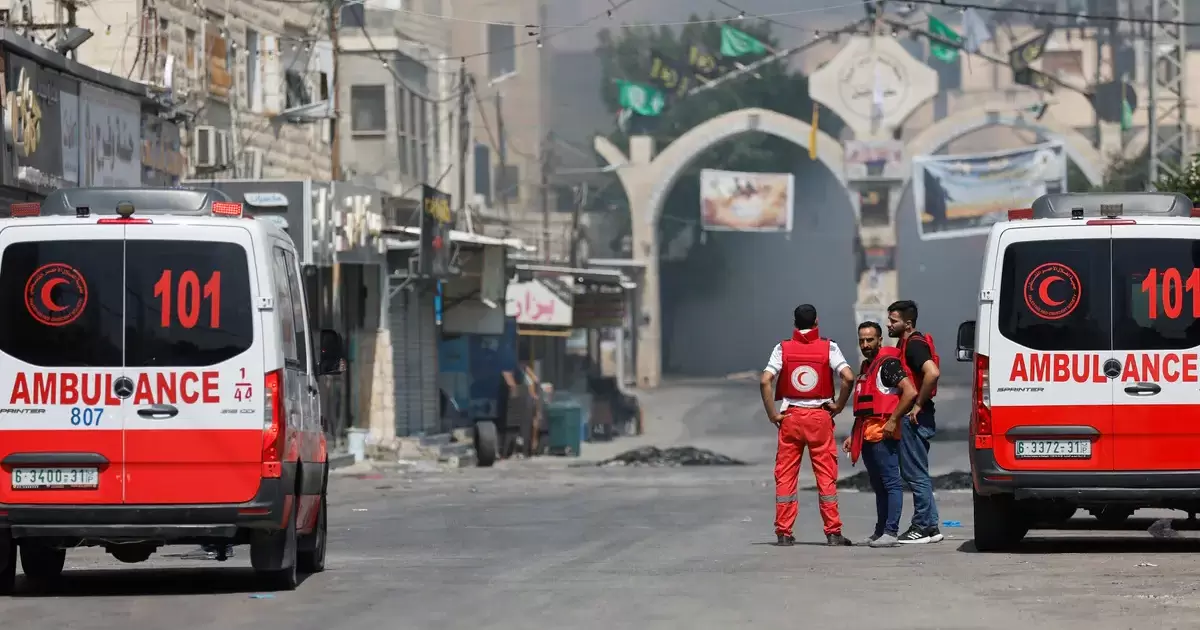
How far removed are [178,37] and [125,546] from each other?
19.3 metres

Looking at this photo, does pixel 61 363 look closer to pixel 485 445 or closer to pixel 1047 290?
pixel 1047 290

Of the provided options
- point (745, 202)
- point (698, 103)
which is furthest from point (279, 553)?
point (698, 103)

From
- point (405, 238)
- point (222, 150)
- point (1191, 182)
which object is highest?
point (222, 150)

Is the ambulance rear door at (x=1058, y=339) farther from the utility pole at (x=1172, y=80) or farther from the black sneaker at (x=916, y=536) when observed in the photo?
the utility pole at (x=1172, y=80)

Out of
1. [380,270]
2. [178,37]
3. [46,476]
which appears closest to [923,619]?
[46,476]

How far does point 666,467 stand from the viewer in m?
36.5

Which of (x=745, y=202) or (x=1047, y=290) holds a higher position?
(x=745, y=202)

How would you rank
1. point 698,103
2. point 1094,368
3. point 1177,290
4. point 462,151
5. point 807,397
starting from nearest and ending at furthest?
point 1177,290, point 1094,368, point 807,397, point 462,151, point 698,103

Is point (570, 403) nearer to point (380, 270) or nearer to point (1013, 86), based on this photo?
point (380, 270)

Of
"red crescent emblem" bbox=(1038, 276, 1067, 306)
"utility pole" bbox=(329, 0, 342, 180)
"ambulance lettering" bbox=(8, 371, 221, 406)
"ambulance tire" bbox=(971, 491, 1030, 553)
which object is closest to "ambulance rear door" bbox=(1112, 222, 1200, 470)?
"red crescent emblem" bbox=(1038, 276, 1067, 306)

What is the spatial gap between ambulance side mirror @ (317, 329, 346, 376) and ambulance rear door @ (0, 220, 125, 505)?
1918 millimetres

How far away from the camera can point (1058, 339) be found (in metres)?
14.0

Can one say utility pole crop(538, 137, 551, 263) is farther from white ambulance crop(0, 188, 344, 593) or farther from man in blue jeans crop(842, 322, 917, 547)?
white ambulance crop(0, 188, 344, 593)

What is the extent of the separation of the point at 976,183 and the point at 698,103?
3126 cm
